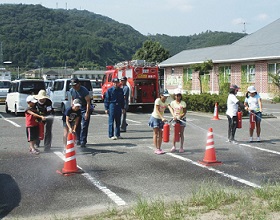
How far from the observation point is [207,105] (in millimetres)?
22016

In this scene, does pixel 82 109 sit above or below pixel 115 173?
above

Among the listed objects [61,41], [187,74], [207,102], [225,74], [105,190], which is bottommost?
[105,190]

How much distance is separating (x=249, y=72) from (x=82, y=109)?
2562 cm

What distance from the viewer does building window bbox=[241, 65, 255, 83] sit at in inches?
1352

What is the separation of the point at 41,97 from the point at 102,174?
10.7 ft

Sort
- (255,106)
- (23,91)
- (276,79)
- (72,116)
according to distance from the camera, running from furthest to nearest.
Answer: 1. (276,79)
2. (23,91)
3. (255,106)
4. (72,116)

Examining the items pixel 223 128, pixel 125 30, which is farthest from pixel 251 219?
pixel 125 30

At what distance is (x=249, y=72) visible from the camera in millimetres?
34656

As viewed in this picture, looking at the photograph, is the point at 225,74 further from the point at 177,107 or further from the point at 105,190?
the point at 105,190

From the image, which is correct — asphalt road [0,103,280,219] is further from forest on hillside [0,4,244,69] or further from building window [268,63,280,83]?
forest on hillside [0,4,244,69]

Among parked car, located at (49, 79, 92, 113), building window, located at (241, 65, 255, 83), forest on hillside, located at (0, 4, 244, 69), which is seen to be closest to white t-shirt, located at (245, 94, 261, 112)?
parked car, located at (49, 79, 92, 113)

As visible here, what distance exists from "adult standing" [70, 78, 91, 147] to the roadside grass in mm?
4964

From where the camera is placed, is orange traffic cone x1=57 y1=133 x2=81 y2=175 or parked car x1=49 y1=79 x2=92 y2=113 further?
parked car x1=49 y1=79 x2=92 y2=113

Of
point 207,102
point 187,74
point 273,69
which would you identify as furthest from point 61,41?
point 207,102
